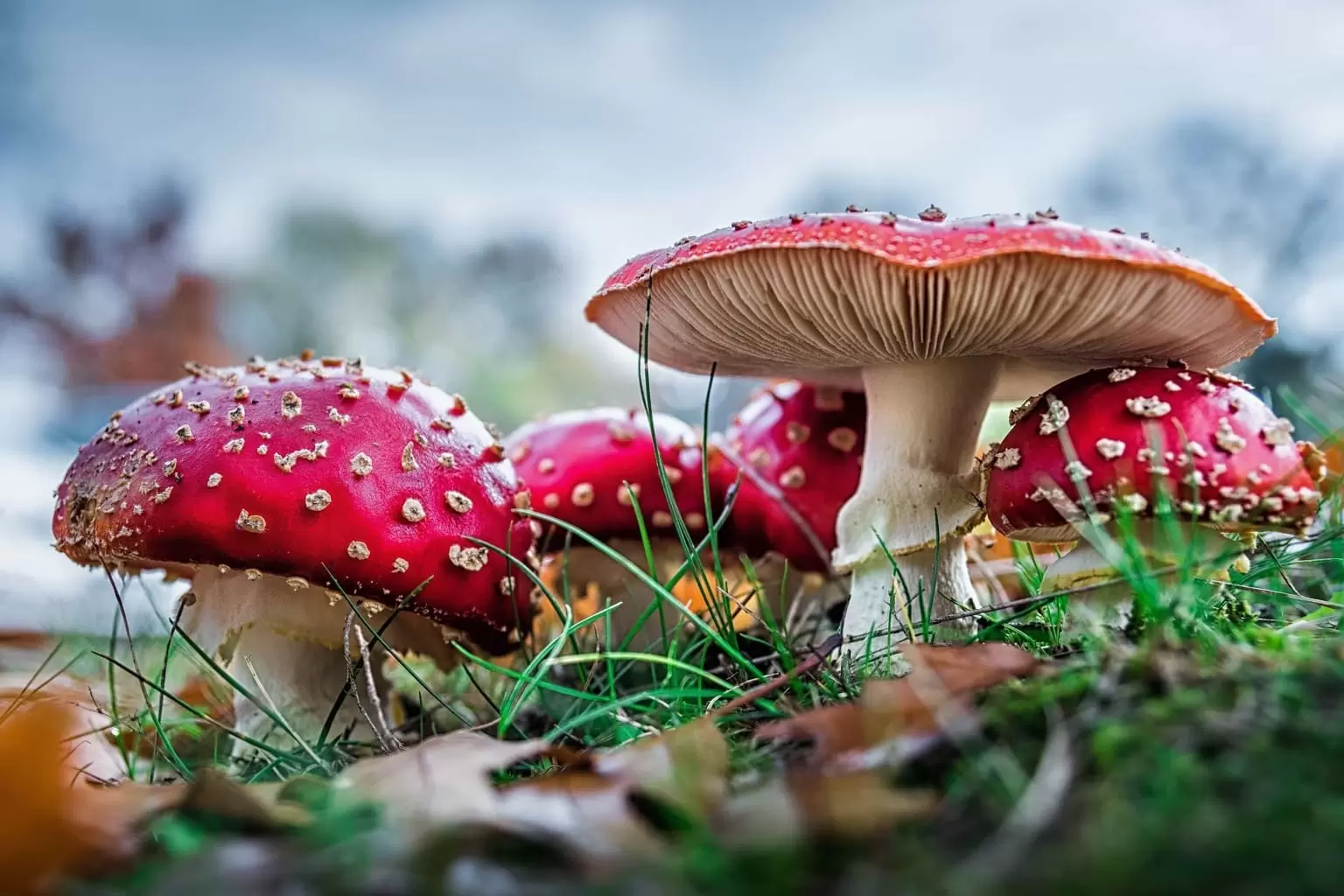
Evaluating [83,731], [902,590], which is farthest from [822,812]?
[83,731]

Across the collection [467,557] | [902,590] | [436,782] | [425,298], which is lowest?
[436,782]

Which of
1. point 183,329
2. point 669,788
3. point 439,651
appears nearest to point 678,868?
point 669,788

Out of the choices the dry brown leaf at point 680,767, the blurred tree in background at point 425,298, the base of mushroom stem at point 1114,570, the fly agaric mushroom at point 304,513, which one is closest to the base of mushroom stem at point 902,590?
the base of mushroom stem at point 1114,570

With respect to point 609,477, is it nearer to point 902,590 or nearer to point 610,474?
point 610,474

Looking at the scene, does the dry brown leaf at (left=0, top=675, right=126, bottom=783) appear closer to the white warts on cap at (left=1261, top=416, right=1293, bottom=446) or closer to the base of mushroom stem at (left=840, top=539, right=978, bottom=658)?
the base of mushroom stem at (left=840, top=539, right=978, bottom=658)

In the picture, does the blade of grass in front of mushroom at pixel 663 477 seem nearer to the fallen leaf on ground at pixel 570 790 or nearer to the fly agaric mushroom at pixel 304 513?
the fly agaric mushroom at pixel 304 513
